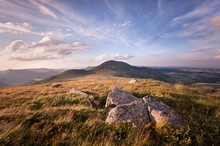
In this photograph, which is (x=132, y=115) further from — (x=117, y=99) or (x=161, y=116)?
(x=117, y=99)

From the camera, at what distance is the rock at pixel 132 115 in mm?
6164

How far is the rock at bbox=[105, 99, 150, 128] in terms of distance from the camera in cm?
616

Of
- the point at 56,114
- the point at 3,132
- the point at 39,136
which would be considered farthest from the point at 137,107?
the point at 3,132

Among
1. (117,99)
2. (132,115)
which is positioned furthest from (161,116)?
(117,99)

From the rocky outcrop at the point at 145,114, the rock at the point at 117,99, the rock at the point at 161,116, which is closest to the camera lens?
the rock at the point at 161,116

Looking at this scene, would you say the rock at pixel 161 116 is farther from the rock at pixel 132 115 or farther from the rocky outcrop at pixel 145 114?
the rock at pixel 132 115

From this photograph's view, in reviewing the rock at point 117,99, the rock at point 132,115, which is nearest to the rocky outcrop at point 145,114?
the rock at point 132,115

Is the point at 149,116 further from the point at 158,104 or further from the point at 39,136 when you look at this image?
the point at 39,136

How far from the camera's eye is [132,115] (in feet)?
21.4

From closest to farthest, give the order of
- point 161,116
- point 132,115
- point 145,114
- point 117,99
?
point 161,116 → point 132,115 → point 145,114 → point 117,99

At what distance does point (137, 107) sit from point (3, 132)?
5.13 meters

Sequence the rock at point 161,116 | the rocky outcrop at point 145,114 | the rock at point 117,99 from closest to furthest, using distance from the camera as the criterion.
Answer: the rock at point 161,116, the rocky outcrop at point 145,114, the rock at point 117,99

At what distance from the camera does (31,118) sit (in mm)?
6145

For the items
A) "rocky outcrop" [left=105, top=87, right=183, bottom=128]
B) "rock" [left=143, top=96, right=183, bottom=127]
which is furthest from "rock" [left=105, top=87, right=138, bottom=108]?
"rock" [left=143, top=96, right=183, bottom=127]
